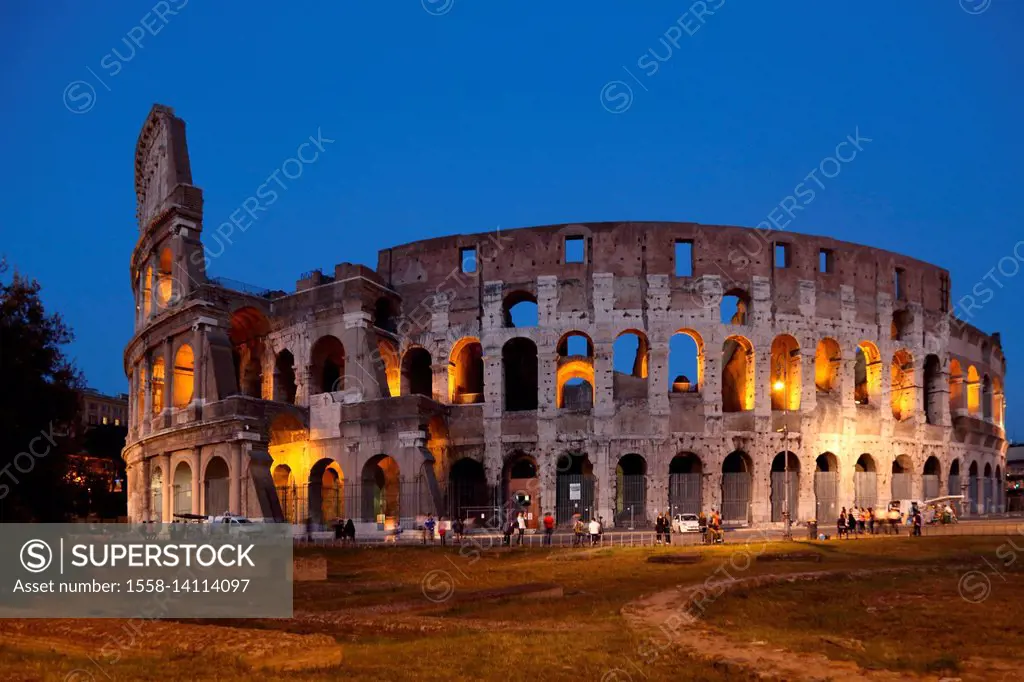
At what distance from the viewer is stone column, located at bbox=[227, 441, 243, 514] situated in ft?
125

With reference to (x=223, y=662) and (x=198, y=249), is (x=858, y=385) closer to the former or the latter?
(x=198, y=249)

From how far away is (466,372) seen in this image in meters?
44.6

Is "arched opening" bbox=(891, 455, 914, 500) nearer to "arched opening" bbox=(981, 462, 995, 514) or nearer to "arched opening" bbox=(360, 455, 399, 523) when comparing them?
"arched opening" bbox=(981, 462, 995, 514)

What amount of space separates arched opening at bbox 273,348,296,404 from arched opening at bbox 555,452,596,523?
545 inches

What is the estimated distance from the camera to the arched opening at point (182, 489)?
4272cm

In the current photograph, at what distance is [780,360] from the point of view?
1692 inches

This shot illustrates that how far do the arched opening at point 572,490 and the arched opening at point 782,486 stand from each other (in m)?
7.67

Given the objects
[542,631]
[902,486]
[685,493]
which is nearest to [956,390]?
[902,486]

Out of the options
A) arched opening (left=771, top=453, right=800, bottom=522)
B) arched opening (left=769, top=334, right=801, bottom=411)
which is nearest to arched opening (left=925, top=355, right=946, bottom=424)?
arched opening (left=769, top=334, right=801, bottom=411)

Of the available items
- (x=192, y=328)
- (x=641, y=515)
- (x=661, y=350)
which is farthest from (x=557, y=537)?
(x=192, y=328)

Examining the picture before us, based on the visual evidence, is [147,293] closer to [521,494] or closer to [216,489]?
[216,489]

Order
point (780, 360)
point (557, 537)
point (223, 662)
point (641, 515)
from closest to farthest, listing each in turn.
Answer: point (223, 662) → point (557, 537) → point (641, 515) → point (780, 360)

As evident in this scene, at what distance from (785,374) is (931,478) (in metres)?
9.22

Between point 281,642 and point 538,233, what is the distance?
30.5 meters
